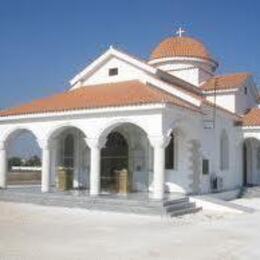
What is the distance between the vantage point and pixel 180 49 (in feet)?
96.5

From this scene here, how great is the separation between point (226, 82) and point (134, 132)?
28.1 feet

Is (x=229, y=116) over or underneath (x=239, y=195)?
over

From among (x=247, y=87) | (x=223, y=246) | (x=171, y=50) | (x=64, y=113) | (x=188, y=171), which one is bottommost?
(x=223, y=246)

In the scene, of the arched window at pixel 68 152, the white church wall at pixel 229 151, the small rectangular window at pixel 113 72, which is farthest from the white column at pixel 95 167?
the small rectangular window at pixel 113 72

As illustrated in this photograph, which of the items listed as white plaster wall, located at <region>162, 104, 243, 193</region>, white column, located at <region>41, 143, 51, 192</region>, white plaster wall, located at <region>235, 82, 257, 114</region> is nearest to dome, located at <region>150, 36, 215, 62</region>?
white plaster wall, located at <region>235, 82, 257, 114</region>

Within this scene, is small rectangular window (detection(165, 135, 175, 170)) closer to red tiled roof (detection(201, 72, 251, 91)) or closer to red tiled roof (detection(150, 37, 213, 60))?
red tiled roof (detection(201, 72, 251, 91))

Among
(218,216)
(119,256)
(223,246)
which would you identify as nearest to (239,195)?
(218,216)

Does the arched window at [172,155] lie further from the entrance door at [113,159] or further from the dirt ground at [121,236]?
the dirt ground at [121,236]

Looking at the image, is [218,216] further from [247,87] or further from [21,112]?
[247,87]

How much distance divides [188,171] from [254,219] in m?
4.50

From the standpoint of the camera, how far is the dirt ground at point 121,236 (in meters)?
10.1

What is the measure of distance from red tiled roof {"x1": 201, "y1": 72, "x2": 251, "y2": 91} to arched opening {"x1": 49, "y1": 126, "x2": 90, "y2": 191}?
334 inches

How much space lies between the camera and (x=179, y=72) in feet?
95.0

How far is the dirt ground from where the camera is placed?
33.2 feet
